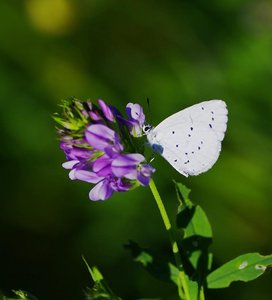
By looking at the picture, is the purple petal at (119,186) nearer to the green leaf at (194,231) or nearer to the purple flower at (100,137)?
the purple flower at (100,137)

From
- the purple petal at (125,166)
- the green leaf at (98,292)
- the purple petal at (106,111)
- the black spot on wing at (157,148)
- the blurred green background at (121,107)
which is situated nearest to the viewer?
the green leaf at (98,292)

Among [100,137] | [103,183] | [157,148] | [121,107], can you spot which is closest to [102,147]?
[100,137]

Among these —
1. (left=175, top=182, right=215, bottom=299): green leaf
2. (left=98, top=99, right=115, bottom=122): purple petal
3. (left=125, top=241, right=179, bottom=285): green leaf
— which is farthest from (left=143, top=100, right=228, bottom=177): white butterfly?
(left=125, top=241, right=179, bottom=285): green leaf

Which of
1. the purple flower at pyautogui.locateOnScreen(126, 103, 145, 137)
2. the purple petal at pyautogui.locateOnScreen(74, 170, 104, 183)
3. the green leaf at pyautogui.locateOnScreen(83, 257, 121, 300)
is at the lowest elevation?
the green leaf at pyautogui.locateOnScreen(83, 257, 121, 300)

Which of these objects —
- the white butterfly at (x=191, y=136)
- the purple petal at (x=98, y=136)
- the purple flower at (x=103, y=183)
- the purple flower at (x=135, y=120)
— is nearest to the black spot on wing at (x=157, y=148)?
the white butterfly at (x=191, y=136)

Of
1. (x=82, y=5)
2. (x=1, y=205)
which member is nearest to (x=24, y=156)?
(x=1, y=205)

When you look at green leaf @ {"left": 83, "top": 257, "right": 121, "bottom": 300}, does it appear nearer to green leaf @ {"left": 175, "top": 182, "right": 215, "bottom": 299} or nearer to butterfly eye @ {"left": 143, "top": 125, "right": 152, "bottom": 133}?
green leaf @ {"left": 175, "top": 182, "right": 215, "bottom": 299}
